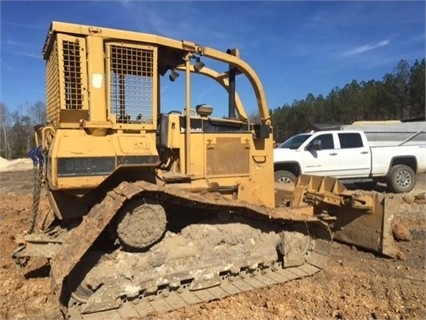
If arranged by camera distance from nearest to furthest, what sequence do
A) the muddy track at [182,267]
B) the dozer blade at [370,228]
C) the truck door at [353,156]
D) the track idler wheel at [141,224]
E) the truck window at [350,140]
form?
the muddy track at [182,267] < the track idler wheel at [141,224] < the dozer blade at [370,228] < the truck door at [353,156] < the truck window at [350,140]

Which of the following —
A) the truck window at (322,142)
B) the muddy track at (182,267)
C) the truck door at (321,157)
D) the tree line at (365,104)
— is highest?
the tree line at (365,104)

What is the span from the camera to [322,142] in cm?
1234

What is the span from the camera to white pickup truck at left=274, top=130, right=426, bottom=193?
38.8 feet

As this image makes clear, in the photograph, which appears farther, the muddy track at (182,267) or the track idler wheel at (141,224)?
Result: the track idler wheel at (141,224)

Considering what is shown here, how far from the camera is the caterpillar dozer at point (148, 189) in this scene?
418 centimetres

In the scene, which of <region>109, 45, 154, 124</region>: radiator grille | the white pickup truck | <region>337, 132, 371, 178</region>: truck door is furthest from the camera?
<region>337, 132, 371, 178</region>: truck door

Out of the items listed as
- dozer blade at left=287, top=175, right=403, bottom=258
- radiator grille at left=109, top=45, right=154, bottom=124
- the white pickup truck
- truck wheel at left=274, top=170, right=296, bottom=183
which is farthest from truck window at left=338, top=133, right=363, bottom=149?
radiator grille at left=109, top=45, right=154, bottom=124

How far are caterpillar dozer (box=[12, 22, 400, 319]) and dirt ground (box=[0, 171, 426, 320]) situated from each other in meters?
0.21

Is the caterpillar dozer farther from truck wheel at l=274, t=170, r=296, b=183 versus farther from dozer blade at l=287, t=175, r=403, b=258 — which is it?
truck wheel at l=274, t=170, r=296, b=183

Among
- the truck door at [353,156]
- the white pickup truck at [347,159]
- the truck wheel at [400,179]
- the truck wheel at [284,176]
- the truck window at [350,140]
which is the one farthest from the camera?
the truck wheel at [400,179]

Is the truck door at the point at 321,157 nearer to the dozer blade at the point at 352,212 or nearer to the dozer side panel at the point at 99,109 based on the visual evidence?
the dozer blade at the point at 352,212

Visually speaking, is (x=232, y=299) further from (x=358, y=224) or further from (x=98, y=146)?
(x=358, y=224)

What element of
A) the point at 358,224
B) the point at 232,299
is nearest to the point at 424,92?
the point at 358,224

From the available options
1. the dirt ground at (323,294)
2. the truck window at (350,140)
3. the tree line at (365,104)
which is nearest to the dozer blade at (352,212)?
the dirt ground at (323,294)
